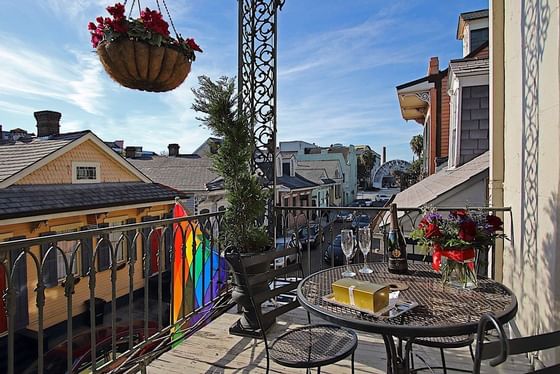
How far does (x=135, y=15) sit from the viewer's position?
7.16ft

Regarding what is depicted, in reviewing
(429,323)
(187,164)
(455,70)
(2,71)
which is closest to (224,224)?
(429,323)

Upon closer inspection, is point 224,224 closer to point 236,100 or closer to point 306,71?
point 236,100

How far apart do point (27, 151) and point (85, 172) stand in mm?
1524

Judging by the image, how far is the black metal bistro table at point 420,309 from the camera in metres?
1.28

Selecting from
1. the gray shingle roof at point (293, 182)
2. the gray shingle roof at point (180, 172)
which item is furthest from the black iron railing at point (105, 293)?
the gray shingle roof at point (293, 182)

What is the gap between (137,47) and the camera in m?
2.10

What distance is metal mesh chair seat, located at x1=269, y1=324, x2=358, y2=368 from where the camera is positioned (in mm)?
1671

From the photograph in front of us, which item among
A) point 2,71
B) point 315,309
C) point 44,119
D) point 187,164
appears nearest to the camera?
point 315,309

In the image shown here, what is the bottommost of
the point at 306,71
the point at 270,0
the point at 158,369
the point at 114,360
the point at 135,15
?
the point at 158,369

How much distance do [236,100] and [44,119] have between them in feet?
36.0

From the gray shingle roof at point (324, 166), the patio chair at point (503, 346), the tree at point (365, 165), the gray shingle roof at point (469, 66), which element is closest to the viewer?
the patio chair at point (503, 346)

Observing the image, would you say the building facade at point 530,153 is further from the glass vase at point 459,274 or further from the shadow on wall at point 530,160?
the glass vase at point 459,274

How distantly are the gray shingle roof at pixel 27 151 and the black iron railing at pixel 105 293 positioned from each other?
7.86ft

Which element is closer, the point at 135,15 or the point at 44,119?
the point at 135,15
